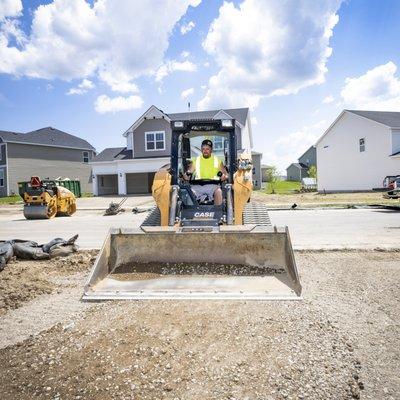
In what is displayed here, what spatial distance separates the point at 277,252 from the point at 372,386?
229cm

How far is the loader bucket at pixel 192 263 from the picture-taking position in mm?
4352

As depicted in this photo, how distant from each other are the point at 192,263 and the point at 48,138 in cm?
3762

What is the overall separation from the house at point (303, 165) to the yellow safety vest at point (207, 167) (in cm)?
5889

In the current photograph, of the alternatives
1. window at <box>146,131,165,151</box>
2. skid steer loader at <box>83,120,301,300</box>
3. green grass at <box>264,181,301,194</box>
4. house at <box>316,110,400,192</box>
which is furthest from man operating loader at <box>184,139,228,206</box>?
house at <box>316,110,400,192</box>

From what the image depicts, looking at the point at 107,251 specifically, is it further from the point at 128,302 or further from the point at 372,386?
the point at 372,386

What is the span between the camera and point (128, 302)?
429 centimetres

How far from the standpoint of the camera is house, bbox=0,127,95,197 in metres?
34.8

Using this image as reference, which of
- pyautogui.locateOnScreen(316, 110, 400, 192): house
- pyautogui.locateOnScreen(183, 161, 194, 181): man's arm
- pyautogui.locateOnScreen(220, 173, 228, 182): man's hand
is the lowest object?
pyautogui.locateOnScreen(220, 173, 228, 182): man's hand

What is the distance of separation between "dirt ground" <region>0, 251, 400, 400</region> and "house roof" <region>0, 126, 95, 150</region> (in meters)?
34.9

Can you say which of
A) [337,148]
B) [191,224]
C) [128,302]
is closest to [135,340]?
[128,302]

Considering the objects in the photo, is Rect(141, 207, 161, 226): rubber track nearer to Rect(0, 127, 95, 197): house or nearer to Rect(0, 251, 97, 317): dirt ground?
Rect(0, 251, 97, 317): dirt ground

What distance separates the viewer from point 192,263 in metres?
4.99

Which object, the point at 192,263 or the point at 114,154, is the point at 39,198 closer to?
the point at 192,263

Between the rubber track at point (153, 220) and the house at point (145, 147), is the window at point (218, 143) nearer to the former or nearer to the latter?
the rubber track at point (153, 220)
